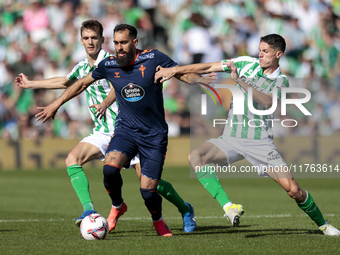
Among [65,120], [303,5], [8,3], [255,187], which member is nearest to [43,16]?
[8,3]

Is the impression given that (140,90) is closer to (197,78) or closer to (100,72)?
(100,72)

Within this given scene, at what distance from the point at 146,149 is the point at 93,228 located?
100 centimetres

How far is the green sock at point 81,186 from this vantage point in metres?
6.28

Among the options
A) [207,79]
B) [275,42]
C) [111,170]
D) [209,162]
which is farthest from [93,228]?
[275,42]

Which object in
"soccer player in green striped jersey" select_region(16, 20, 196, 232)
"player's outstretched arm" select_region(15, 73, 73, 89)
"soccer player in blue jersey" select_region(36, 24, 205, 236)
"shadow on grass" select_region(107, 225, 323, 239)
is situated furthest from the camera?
"player's outstretched arm" select_region(15, 73, 73, 89)

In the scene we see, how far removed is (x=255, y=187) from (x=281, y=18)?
6723mm

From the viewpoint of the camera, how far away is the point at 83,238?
18.7 ft

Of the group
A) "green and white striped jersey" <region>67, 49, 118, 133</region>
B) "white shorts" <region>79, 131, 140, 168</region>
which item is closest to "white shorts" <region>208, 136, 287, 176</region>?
"white shorts" <region>79, 131, 140, 168</region>

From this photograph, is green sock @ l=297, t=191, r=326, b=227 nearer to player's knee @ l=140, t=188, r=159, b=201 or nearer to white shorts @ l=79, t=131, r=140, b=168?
player's knee @ l=140, t=188, r=159, b=201

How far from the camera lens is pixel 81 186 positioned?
6395 mm

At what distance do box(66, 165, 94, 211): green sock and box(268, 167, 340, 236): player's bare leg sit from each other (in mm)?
2114

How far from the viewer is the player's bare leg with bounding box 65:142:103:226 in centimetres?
632

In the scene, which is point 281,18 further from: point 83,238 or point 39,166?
point 83,238

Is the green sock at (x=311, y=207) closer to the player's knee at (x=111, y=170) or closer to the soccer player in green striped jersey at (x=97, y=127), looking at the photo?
the soccer player in green striped jersey at (x=97, y=127)
